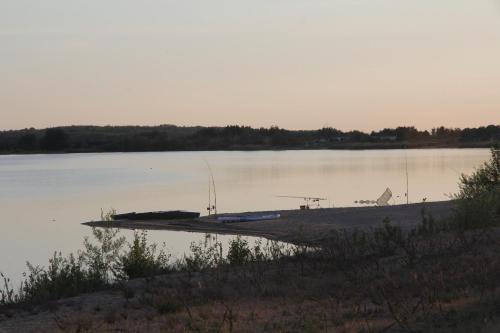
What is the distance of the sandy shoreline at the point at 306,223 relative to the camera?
26.3 meters

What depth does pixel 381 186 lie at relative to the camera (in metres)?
53.2

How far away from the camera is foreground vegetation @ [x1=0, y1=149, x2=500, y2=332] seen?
8.80m

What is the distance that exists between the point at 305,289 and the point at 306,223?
1666 cm

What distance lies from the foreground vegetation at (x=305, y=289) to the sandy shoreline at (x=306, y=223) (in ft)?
29.7

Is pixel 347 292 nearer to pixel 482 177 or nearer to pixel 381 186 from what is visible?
pixel 482 177

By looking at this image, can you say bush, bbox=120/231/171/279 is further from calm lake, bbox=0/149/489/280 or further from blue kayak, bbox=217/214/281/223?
blue kayak, bbox=217/214/281/223

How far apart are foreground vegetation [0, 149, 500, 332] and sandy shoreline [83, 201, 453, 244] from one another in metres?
9.06

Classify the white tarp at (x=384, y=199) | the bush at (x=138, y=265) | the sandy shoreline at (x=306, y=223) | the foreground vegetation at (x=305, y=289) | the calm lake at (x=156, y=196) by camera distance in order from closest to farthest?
the foreground vegetation at (x=305, y=289) → the bush at (x=138, y=265) → the sandy shoreline at (x=306, y=223) → the calm lake at (x=156, y=196) → the white tarp at (x=384, y=199)

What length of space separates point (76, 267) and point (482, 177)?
551 inches

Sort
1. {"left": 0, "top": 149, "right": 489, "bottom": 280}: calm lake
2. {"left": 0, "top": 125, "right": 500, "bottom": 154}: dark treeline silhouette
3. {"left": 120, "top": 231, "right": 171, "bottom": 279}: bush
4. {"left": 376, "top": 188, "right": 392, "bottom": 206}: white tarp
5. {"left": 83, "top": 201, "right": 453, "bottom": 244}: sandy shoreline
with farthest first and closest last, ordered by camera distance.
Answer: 1. {"left": 0, "top": 125, "right": 500, "bottom": 154}: dark treeline silhouette
2. {"left": 376, "top": 188, "right": 392, "bottom": 206}: white tarp
3. {"left": 0, "top": 149, "right": 489, "bottom": 280}: calm lake
4. {"left": 83, "top": 201, "right": 453, "bottom": 244}: sandy shoreline
5. {"left": 120, "top": 231, "right": 171, "bottom": 279}: bush

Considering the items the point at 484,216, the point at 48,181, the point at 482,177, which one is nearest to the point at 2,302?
the point at 484,216

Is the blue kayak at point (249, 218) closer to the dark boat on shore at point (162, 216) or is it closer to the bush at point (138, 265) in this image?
the dark boat on shore at point (162, 216)

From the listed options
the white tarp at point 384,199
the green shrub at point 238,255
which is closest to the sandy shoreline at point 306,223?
the white tarp at point 384,199

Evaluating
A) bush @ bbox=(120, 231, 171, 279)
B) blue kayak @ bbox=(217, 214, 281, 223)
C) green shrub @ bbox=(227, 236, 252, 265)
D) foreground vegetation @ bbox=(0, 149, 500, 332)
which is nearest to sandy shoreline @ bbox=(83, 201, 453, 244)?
blue kayak @ bbox=(217, 214, 281, 223)
